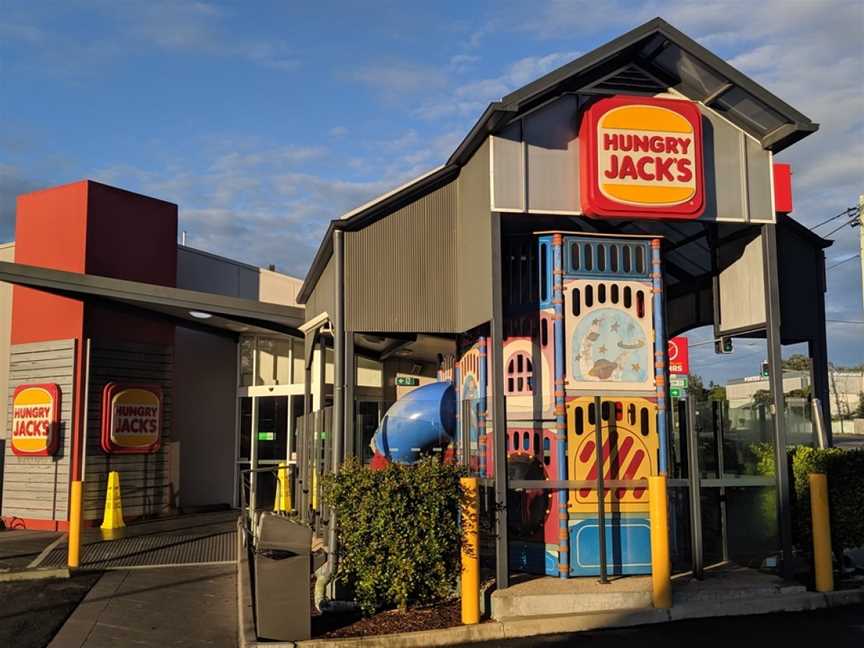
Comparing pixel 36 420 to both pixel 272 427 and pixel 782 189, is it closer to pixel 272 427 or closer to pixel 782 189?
pixel 272 427

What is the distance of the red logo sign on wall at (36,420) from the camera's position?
1595 cm

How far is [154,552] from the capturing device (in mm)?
12953

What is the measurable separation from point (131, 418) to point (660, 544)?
11.7 meters

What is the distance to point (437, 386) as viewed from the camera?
39.0ft

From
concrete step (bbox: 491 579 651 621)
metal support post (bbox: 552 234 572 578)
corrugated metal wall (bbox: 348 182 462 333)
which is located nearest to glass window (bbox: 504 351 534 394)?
metal support post (bbox: 552 234 572 578)

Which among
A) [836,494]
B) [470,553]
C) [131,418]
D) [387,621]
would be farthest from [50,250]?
[836,494]

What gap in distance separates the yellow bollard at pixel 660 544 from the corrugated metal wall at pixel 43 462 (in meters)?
11.9

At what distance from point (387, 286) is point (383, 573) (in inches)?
149

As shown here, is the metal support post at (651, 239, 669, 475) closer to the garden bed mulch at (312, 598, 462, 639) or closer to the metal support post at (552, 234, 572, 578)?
the metal support post at (552, 234, 572, 578)

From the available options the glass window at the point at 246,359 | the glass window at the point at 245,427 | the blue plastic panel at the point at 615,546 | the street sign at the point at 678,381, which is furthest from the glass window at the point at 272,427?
the blue plastic panel at the point at 615,546

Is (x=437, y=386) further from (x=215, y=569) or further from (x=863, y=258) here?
(x=863, y=258)

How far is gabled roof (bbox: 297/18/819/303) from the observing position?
9180 millimetres

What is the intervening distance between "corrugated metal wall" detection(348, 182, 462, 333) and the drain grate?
190 inches

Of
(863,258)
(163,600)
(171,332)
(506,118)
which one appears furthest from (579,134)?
(863,258)
